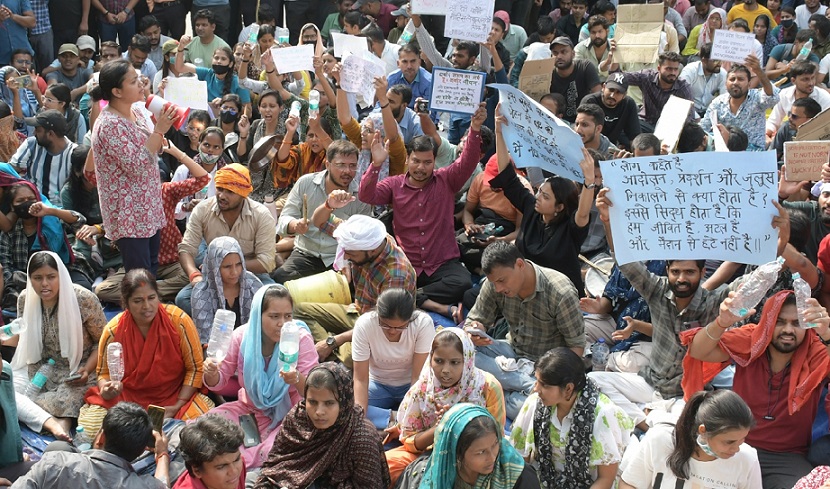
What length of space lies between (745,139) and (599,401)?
3897 mm

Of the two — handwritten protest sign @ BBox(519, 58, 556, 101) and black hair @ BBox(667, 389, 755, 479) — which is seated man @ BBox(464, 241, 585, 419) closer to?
black hair @ BBox(667, 389, 755, 479)

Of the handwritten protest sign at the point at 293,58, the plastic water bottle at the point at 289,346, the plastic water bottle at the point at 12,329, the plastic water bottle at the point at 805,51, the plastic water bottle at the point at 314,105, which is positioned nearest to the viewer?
the plastic water bottle at the point at 289,346

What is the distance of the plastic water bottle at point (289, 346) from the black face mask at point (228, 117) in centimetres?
401

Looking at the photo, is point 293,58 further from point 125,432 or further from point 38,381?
point 125,432

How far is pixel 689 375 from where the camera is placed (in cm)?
520

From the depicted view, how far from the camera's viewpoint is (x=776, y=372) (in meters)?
5.06

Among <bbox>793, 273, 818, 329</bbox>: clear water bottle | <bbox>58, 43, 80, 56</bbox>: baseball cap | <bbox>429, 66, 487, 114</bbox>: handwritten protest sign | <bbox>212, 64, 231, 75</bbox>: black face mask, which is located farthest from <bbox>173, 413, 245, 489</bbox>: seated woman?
<bbox>58, 43, 80, 56</bbox>: baseball cap

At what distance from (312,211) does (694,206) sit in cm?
314

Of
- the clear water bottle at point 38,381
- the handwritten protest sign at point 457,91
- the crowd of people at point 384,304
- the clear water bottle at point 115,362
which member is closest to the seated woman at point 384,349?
the crowd of people at point 384,304

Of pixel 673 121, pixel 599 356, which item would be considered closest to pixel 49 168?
pixel 599 356

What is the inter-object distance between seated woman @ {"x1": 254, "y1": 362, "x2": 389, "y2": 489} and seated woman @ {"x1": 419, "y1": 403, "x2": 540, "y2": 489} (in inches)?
17.1

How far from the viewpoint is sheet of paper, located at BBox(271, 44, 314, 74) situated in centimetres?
925

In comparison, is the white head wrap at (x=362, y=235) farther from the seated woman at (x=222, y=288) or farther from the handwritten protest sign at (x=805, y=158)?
the handwritten protest sign at (x=805, y=158)

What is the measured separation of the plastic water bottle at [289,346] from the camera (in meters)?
5.34
